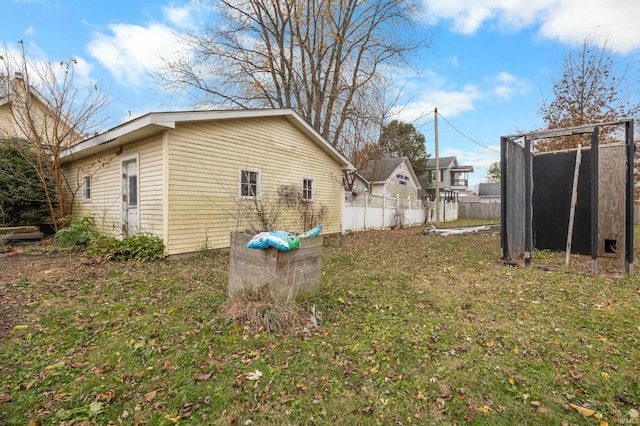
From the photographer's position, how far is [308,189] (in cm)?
1035

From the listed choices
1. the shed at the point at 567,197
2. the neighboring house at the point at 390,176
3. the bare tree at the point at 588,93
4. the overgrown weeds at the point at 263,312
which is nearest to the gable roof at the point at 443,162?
the neighboring house at the point at 390,176

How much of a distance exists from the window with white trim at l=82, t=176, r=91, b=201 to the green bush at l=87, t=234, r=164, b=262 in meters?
3.81

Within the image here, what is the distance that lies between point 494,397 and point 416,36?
1680cm

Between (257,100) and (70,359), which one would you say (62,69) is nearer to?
(257,100)

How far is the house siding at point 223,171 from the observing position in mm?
6875

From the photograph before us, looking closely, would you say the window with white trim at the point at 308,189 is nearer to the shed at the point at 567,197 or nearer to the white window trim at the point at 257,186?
the white window trim at the point at 257,186

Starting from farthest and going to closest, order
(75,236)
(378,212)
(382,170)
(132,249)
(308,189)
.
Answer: (382,170) < (378,212) < (308,189) < (75,236) < (132,249)

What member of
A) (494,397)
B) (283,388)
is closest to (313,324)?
(283,388)

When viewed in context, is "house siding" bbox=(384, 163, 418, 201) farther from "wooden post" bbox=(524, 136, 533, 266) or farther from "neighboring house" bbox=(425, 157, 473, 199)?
"wooden post" bbox=(524, 136, 533, 266)

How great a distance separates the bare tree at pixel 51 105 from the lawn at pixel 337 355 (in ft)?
19.7

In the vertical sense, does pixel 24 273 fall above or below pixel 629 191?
below

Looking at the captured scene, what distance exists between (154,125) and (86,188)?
5555mm

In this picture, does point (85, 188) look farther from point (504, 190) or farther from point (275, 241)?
point (504, 190)

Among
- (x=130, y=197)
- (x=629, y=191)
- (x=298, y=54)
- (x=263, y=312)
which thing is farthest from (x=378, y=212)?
(x=263, y=312)
